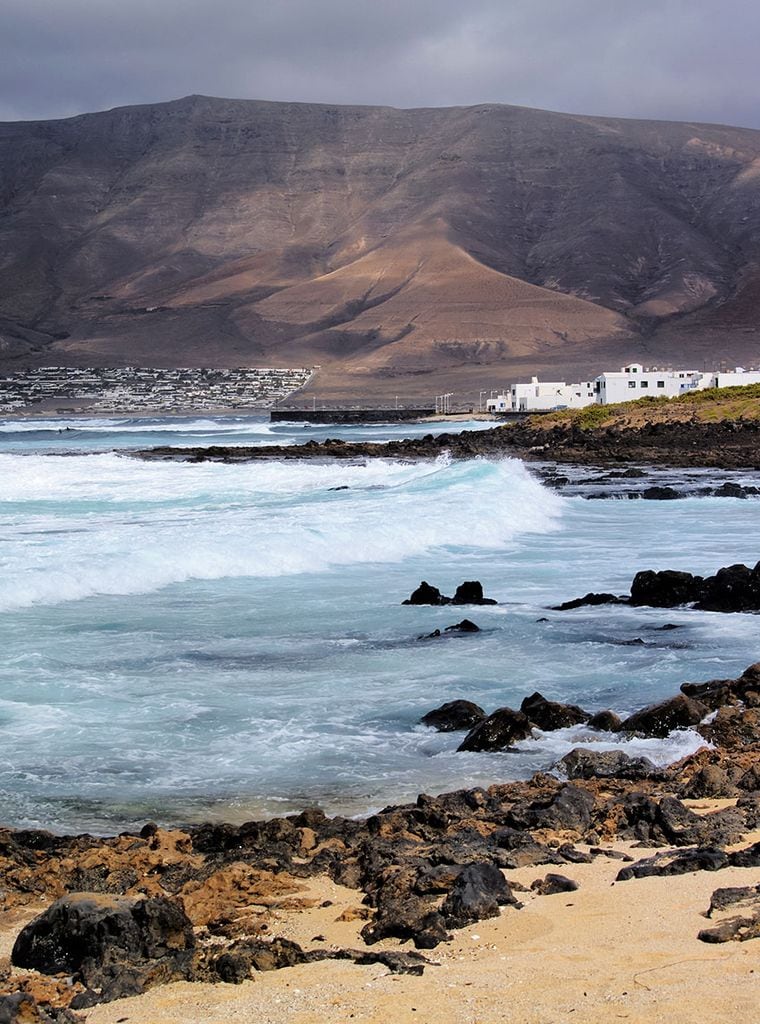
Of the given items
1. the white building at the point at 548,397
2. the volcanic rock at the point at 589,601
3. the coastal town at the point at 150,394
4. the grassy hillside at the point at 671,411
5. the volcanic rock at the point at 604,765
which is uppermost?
the coastal town at the point at 150,394

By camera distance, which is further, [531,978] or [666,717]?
[666,717]

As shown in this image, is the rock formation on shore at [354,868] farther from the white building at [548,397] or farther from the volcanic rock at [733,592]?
the white building at [548,397]

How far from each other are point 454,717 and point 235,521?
17.1 meters

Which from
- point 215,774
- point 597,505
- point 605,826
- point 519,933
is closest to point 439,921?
point 519,933

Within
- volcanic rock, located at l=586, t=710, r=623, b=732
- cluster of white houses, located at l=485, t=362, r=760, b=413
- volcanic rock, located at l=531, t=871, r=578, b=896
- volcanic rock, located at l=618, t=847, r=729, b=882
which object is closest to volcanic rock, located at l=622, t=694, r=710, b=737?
volcanic rock, located at l=586, t=710, r=623, b=732

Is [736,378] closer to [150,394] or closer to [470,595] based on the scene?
[470,595]

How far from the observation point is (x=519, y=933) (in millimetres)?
5953

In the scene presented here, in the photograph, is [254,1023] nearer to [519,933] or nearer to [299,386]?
[519,933]

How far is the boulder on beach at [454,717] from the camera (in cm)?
1059

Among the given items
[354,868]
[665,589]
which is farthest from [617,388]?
[354,868]

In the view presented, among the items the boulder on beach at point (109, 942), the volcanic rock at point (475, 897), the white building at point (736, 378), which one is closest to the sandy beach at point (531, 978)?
the volcanic rock at point (475, 897)

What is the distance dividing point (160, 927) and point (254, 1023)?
3.19 feet

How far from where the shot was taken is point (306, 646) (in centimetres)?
1422

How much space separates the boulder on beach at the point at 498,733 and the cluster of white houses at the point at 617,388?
286ft
